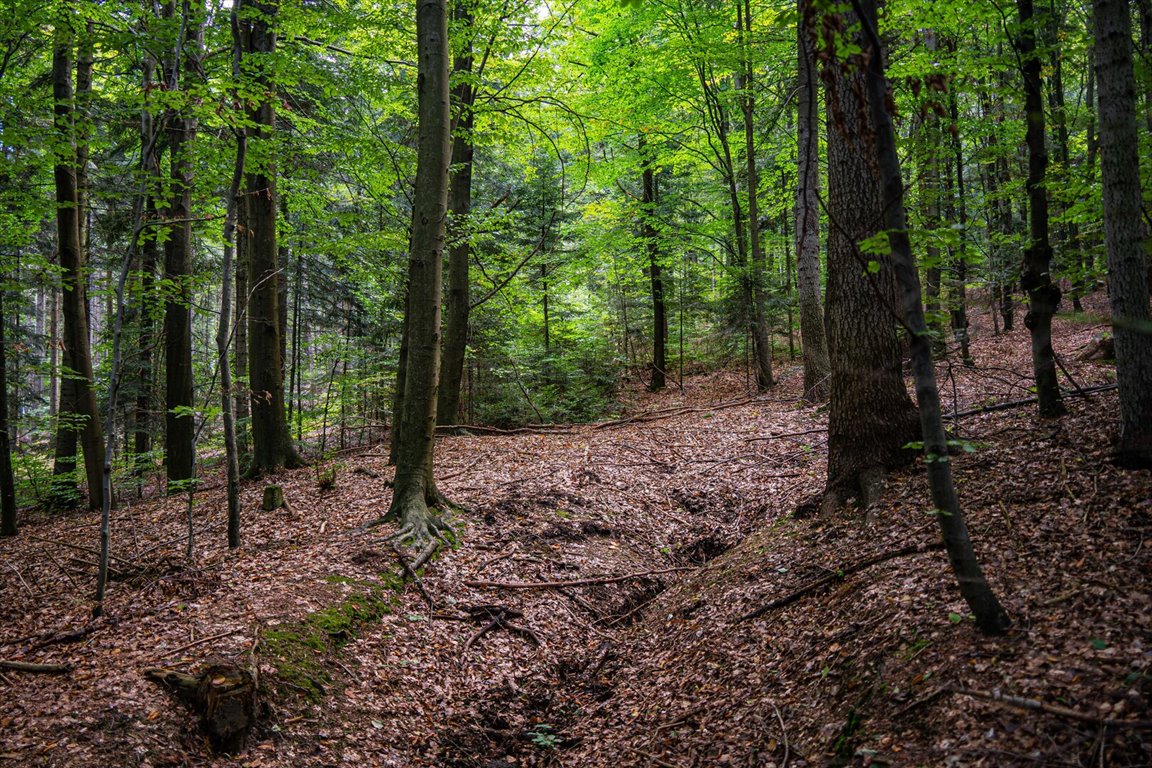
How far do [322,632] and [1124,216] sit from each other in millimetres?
6978

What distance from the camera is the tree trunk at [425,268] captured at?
22.8 feet

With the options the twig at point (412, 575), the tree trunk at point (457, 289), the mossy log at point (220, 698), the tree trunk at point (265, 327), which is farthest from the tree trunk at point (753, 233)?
the mossy log at point (220, 698)

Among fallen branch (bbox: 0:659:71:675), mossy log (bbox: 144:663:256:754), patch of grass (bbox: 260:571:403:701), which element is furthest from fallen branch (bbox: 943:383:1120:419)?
fallen branch (bbox: 0:659:71:675)

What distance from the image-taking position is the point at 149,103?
19.8 ft

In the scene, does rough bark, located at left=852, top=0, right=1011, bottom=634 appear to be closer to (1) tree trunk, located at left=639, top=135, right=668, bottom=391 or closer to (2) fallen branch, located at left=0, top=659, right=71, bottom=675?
(2) fallen branch, located at left=0, top=659, right=71, bottom=675

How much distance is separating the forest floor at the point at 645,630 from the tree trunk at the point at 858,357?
38 cm

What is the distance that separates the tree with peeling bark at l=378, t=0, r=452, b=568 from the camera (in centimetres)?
695

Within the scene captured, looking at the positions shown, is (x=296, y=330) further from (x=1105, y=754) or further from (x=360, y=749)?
(x=1105, y=754)

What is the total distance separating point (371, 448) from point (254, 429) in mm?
3211

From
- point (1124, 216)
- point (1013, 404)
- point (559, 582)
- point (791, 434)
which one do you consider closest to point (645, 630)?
point (559, 582)

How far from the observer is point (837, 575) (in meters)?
4.76

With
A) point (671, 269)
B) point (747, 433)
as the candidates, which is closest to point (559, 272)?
point (671, 269)

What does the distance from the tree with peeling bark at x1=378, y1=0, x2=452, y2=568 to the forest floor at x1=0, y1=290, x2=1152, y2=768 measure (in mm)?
592

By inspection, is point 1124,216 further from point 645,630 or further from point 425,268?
point 425,268
